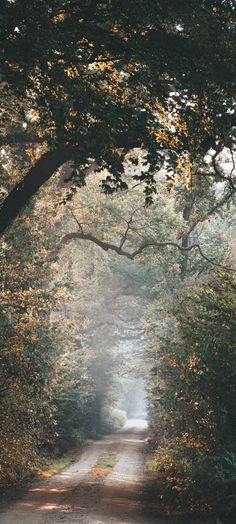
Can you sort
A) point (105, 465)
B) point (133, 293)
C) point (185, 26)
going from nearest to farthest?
point (185, 26), point (105, 465), point (133, 293)

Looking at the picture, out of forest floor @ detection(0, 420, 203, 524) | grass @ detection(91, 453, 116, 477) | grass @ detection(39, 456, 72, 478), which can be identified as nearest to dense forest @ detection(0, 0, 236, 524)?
forest floor @ detection(0, 420, 203, 524)

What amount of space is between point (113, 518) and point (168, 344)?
203 inches

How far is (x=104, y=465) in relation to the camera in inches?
933

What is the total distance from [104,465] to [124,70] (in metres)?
19.1

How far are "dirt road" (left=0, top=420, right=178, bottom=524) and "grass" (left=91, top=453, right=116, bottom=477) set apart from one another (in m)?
0.17

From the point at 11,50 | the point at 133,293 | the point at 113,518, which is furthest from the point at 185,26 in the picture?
the point at 133,293

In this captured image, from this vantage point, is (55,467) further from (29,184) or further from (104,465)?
(29,184)

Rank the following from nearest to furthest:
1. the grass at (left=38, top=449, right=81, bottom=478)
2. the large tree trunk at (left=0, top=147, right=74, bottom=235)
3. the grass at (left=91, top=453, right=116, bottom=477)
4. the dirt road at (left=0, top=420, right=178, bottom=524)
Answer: the dirt road at (left=0, top=420, right=178, bottom=524), the large tree trunk at (left=0, top=147, right=74, bottom=235), the grass at (left=38, top=449, right=81, bottom=478), the grass at (left=91, top=453, right=116, bottom=477)

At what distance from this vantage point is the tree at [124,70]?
29.2 feet

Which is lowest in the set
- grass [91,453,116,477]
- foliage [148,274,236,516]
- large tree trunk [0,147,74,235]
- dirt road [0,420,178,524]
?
dirt road [0,420,178,524]

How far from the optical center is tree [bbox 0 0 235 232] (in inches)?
350

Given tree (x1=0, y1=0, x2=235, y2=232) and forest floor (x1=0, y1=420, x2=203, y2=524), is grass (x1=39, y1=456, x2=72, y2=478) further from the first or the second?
tree (x1=0, y1=0, x2=235, y2=232)

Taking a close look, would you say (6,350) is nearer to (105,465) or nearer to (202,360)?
(202,360)

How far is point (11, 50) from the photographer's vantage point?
29.0 feet
